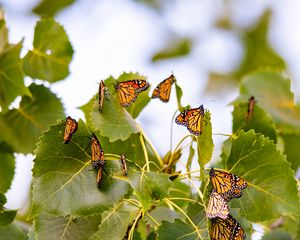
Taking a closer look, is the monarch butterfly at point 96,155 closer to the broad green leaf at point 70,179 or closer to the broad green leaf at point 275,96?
the broad green leaf at point 70,179

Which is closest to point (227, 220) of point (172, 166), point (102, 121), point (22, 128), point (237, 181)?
point (237, 181)

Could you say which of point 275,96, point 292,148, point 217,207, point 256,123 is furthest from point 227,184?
point 292,148

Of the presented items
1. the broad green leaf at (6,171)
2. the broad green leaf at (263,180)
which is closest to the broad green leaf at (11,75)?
the broad green leaf at (6,171)

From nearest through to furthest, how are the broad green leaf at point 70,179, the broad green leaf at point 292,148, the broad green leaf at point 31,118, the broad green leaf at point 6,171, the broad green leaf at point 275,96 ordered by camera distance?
1. the broad green leaf at point 70,179
2. the broad green leaf at point 6,171
3. the broad green leaf at point 31,118
4. the broad green leaf at point 275,96
5. the broad green leaf at point 292,148

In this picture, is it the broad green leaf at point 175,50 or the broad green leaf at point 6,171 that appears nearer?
the broad green leaf at point 6,171

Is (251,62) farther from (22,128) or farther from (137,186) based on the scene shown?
(137,186)

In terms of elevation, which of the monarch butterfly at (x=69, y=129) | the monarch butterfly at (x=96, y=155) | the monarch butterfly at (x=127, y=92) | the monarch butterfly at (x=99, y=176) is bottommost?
the monarch butterfly at (x=99, y=176)

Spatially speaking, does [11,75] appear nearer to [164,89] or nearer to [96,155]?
[164,89]

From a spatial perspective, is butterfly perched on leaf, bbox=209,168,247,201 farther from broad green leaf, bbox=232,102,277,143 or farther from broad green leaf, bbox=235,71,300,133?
broad green leaf, bbox=235,71,300,133
